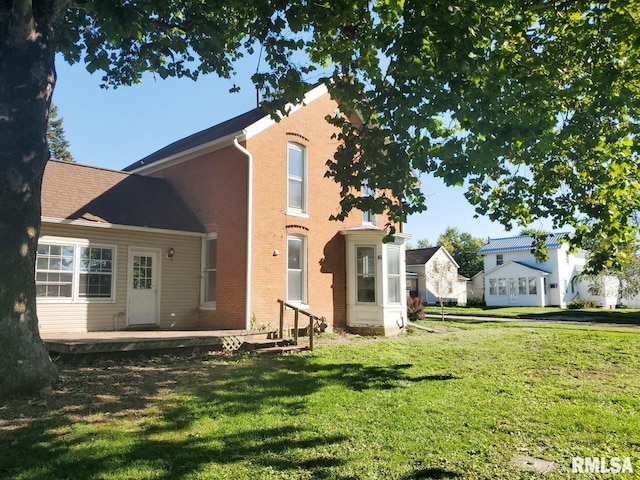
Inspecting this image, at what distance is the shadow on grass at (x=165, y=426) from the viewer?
4.71 meters

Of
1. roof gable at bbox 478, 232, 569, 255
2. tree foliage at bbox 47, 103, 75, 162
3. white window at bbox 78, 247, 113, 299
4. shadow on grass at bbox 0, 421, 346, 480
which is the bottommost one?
shadow on grass at bbox 0, 421, 346, 480

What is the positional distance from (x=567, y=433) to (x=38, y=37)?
9.61 meters

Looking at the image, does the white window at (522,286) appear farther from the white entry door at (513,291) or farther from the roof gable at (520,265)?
the roof gable at (520,265)

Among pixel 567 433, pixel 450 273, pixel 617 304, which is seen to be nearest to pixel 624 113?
pixel 567 433

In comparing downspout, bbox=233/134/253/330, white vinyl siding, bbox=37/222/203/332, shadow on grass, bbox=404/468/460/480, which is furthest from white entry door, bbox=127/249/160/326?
shadow on grass, bbox=404/468/460/480

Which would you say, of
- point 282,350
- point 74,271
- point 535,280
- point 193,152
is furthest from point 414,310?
point 535,280

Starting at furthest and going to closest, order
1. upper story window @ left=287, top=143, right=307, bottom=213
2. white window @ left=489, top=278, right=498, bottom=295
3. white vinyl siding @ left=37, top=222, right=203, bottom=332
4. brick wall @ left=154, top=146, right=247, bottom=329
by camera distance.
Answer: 1. white window @ left=489, top=278, right=498, bottom=295
2. upper story window @ left=287, top=143, right=307, bottom=213
3. brick wall @ left=154, top=146, right=247, bottom=329
4. white vinyl siding @ left=37, top=222, right=203, bottom=332

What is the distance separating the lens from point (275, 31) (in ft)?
27.0

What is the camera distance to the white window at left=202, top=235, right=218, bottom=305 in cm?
1492

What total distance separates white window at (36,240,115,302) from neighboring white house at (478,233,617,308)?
34.7 meters

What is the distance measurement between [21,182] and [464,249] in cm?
6556

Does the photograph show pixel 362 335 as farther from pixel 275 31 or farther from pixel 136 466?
pixel 136 466

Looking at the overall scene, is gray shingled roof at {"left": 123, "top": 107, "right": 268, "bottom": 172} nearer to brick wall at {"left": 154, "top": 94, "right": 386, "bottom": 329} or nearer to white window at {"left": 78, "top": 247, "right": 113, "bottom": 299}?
brick wall at {"left": 154, "top": 94, "right": 386, "bottom": 329}

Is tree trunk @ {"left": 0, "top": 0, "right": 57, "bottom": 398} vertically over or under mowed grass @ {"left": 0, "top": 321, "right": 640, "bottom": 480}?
over
